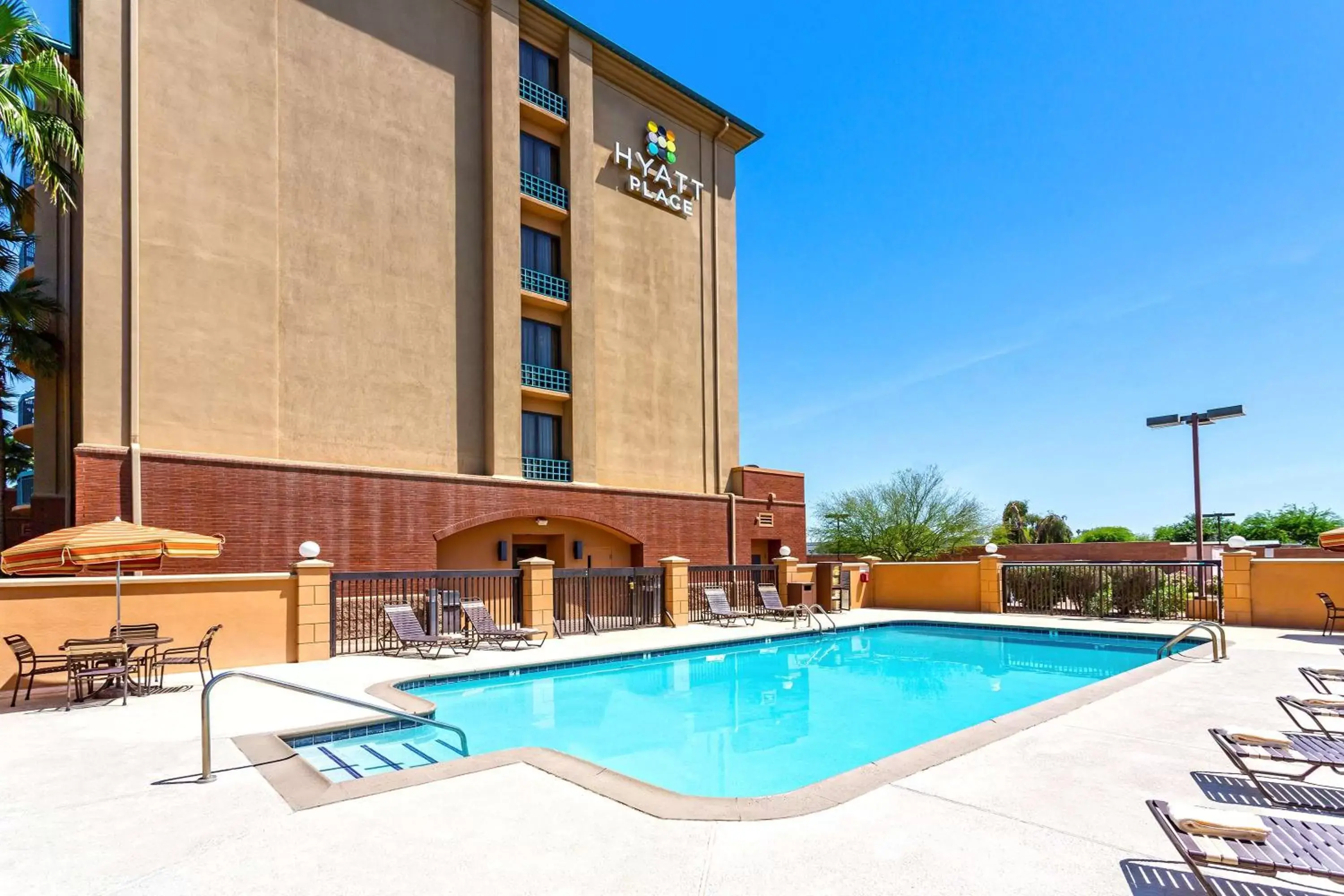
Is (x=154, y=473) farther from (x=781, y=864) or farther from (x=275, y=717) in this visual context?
(x=781, y=864)

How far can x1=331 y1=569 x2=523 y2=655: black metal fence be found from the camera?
13.8m

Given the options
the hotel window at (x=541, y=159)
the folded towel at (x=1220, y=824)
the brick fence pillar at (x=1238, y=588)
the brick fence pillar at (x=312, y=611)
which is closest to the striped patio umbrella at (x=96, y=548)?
the brick fence pillar at (x=312, y=611)

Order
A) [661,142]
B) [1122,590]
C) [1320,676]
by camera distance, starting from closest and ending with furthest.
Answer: [1320,676] < [1122,590] < [661,142]

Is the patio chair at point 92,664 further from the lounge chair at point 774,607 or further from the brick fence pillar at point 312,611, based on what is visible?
the lounge chair at point 774,607

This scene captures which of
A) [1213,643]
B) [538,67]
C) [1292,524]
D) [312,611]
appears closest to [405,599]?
[312,611]

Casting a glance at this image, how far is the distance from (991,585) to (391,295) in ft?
56.2

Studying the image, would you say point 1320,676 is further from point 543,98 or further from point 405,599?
point 543,98

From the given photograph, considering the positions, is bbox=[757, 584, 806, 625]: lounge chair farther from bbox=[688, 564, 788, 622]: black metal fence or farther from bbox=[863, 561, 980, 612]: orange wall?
bbox=[863, 561, 980, 612]: orange wall

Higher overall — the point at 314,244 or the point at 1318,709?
the point at 314,244

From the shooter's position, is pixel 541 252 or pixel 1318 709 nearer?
pixel 1318 709

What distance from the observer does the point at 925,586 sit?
21.7m

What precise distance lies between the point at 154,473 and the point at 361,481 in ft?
13.4

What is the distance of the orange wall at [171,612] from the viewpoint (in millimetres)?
9781

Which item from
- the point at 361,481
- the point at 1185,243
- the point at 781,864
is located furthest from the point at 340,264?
the point at 1185,243
